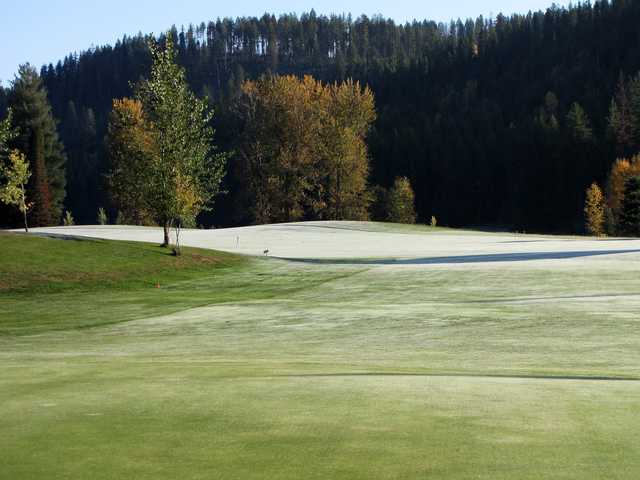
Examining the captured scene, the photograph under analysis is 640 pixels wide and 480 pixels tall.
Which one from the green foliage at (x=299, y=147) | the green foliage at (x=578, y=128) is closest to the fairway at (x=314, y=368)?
the green foliage at (x=299, y=147)

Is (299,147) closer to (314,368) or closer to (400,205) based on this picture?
(400,205)

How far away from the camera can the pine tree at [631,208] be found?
93250mm

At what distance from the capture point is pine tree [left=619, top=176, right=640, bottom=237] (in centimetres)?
9325

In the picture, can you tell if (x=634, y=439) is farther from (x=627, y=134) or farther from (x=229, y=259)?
(x=627, y=134)

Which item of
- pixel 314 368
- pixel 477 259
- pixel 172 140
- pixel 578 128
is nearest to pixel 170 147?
pixel 172 140

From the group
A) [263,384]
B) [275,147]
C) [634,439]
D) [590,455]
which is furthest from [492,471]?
[275,147]

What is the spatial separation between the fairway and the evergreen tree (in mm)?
51189

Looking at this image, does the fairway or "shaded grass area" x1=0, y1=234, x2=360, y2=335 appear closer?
the fairway

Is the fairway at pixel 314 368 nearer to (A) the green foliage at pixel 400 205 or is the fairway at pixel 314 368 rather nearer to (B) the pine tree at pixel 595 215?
(B) the pine tree at pixel 595 215

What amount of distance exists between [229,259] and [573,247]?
20.6m

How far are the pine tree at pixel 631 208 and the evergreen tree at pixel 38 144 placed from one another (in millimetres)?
61415

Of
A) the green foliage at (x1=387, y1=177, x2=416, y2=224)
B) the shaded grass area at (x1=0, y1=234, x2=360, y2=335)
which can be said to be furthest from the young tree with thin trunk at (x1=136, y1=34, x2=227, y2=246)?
the green foliage at (x1=387, y1=177, x2=416, y2=224)

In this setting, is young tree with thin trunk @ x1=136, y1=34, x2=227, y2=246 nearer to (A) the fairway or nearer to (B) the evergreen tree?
(A) the fairway

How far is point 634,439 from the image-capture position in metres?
7.29
